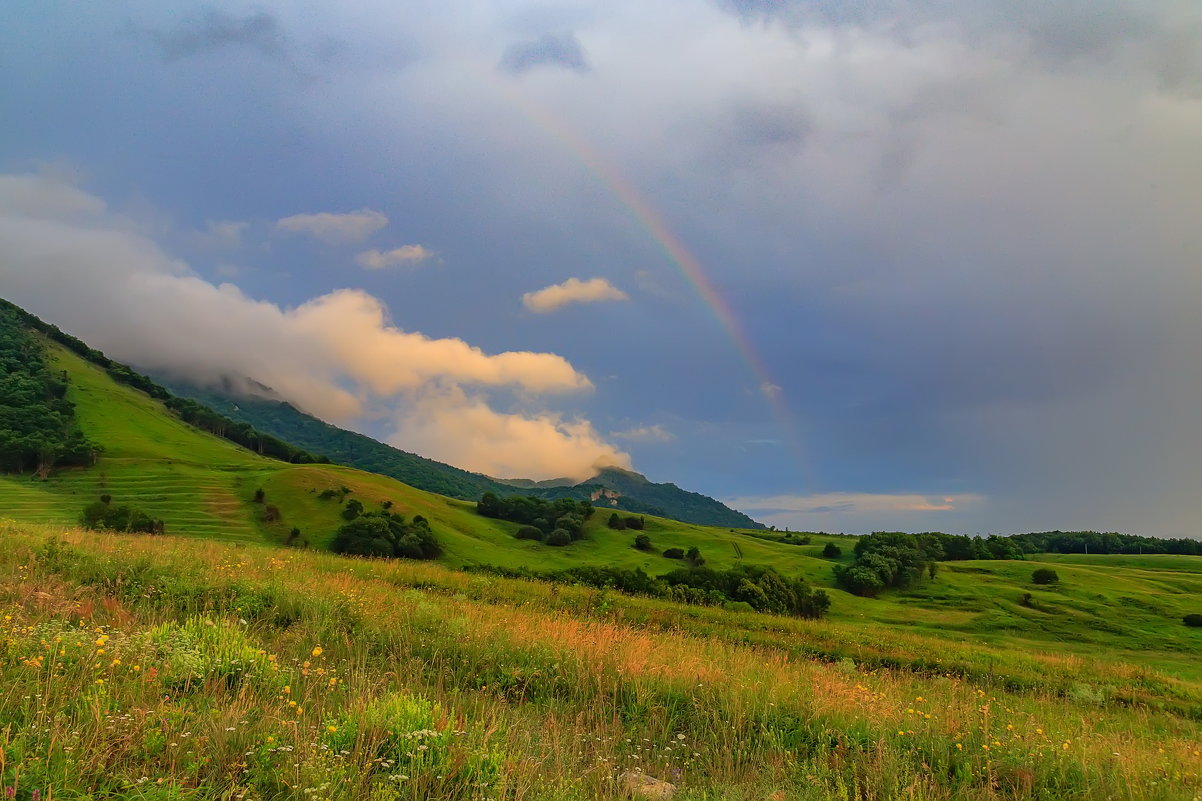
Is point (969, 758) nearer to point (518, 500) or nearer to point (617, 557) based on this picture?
point (617, 557)

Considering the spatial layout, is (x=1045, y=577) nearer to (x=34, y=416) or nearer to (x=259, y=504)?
(x=259, y=504)

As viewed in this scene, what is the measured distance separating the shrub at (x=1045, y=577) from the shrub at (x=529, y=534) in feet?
248

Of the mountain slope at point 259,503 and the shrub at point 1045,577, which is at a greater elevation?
the shrub at point 1045,577

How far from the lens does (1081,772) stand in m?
6.63

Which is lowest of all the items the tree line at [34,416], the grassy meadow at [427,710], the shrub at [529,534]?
the shrub at [529,534]

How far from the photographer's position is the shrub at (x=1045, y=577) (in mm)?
73625

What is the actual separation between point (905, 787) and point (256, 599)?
11109mm

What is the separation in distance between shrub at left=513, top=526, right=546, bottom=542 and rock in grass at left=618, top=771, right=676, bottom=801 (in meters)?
104

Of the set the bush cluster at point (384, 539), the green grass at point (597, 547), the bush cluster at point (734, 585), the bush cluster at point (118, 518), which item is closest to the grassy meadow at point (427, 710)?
the bush cluster at point (734, 585)

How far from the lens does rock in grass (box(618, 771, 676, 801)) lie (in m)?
5.22

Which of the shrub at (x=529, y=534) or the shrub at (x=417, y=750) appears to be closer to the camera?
the shrub at (x=417, y=750)

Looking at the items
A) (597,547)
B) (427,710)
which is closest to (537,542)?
(597,547)

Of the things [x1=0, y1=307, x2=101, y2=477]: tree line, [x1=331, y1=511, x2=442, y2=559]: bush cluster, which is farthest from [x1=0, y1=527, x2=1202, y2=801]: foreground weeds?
[x1=0, y1=307, x2=101, y2=477]: tree line

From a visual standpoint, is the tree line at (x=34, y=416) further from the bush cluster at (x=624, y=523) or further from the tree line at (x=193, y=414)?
the bush cluster at (x=624, y=523)
